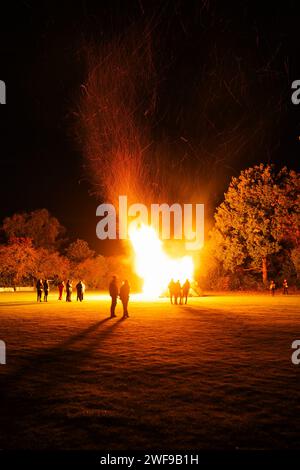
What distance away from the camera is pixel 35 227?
56.7 meters

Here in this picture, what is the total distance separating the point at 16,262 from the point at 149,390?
44.8 metres

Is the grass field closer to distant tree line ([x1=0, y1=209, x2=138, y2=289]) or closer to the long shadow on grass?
the long shadow on grass

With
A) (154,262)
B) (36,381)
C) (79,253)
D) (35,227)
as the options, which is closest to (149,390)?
(36,381)

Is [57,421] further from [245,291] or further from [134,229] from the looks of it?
[245,291]

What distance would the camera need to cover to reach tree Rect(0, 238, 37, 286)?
1901 inches

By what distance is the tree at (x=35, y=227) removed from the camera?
5510 cm

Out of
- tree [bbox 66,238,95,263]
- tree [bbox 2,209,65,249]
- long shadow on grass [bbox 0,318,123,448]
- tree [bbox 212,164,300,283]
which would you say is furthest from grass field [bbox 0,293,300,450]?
tree [bbox 2,209,65,249]

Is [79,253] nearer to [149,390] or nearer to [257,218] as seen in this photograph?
[257,218]

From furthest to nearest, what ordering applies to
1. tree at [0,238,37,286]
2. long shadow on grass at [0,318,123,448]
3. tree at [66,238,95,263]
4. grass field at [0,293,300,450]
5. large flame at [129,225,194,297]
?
tree at [66,238,95,263] → tree at [0,238,37,286] → large flame at [129,225,194,297] → long shadow on grass at [0,318,123,448] → grass field at [0,293,300,450]

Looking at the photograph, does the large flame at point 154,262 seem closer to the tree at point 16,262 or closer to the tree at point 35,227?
the tree at point 16,262

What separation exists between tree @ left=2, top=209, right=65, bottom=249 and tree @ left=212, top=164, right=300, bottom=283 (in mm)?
23830

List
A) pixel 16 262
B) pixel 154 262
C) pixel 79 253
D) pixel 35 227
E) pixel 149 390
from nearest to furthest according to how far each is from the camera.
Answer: pixel 149 390 → pixel 154 262 → pixel 16 262 → pixel 79 253 → pixel 35 227
